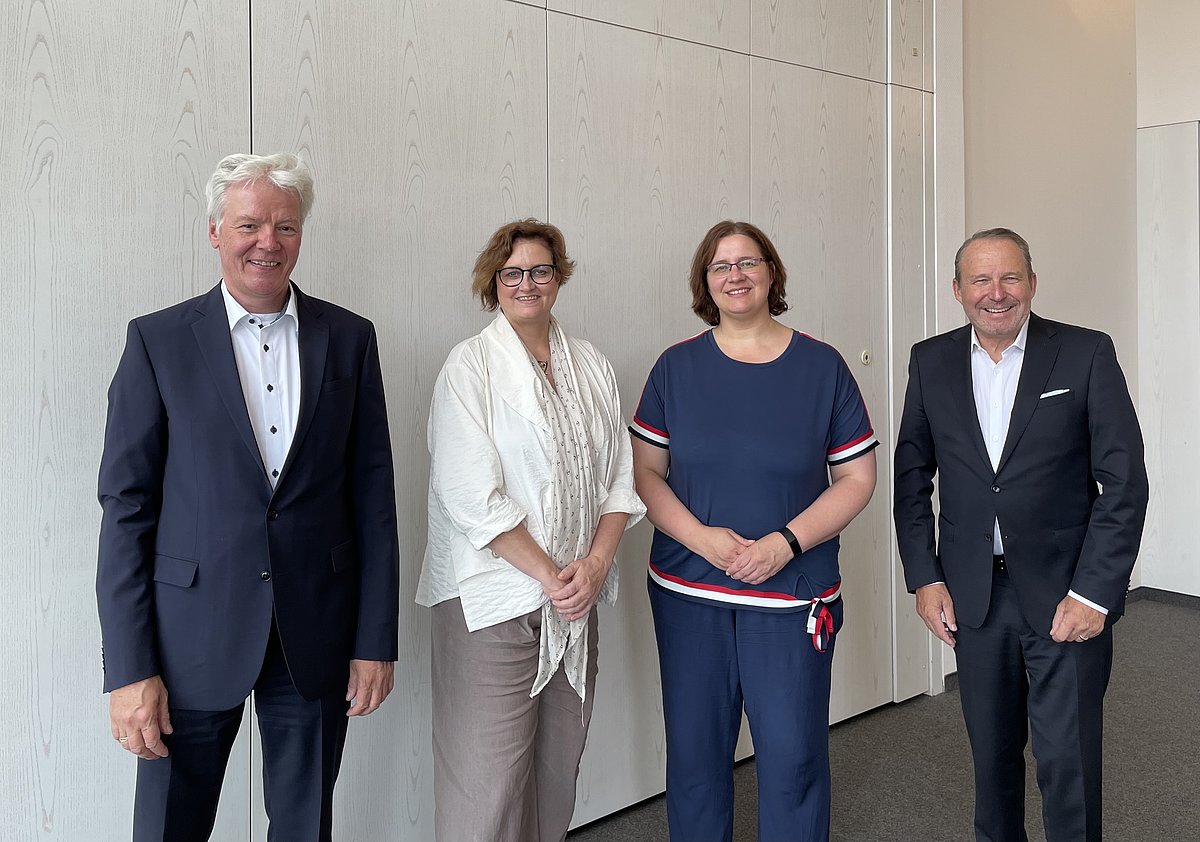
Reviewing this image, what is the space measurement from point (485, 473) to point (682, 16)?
6.55 ft

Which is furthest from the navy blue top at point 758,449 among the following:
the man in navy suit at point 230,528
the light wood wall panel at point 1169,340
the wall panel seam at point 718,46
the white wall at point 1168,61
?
the white wall at point 1168,61

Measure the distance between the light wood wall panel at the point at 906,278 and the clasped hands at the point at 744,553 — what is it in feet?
6.19

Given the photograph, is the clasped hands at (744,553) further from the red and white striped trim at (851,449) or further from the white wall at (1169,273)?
the white wall at (1169,273)

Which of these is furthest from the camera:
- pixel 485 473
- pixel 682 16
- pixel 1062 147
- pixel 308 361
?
pixel 1062 147

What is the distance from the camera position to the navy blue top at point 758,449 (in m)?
2.41

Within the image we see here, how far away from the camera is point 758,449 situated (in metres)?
2.41

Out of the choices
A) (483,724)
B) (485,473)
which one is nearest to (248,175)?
(485,473)

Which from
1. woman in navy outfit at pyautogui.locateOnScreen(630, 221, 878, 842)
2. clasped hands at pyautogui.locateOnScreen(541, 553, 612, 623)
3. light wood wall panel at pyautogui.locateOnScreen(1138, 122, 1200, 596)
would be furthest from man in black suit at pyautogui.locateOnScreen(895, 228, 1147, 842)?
light wood wall panel at pyautogui.locateOnScreen(1138, 122, 1200, 596)

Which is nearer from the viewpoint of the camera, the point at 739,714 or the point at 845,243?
the point at 739,714

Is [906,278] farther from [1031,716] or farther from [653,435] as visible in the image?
[1031,716]

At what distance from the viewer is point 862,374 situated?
402cm

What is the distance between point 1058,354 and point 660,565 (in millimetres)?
1149

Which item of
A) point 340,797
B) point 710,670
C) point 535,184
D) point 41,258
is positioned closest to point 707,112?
point 535,184

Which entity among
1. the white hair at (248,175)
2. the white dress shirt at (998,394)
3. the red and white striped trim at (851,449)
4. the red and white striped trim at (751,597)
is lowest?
the red and white striped trim at (751,597)
